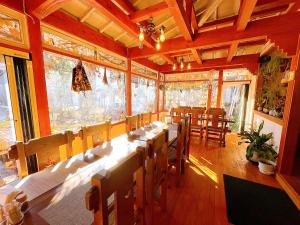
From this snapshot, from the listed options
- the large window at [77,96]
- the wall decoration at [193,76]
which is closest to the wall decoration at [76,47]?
the large window at [77,96]

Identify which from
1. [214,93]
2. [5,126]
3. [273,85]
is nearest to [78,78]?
[5,126]

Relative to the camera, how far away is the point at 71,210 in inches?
29.1

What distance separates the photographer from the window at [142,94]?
13.6ft

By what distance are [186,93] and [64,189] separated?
512 cm

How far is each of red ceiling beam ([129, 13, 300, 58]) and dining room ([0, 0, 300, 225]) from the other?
0.01 metres

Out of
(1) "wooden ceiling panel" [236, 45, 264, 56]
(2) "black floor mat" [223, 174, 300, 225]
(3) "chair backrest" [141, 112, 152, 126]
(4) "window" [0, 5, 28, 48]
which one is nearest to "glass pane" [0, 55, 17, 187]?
(4) "window" [0, 5, 28, 48]

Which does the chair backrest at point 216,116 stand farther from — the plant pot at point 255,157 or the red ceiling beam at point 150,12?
the red ceiling beam at point 150,12

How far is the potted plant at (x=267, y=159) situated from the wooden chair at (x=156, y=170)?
195 centimetres

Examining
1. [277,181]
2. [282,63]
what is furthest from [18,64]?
[282,63]

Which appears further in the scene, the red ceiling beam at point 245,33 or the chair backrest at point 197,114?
the chair backrest at point 197,114

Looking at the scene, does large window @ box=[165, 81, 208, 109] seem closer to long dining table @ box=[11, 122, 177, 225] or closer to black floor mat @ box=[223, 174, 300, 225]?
black floor mat @ box=[223, 174, 300, 225]

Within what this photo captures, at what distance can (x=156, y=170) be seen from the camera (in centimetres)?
121

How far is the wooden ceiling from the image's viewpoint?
5.46 ft

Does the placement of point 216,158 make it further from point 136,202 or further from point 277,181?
point 136,202
